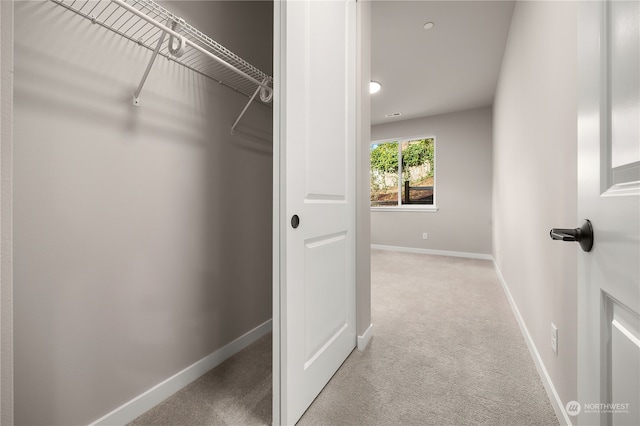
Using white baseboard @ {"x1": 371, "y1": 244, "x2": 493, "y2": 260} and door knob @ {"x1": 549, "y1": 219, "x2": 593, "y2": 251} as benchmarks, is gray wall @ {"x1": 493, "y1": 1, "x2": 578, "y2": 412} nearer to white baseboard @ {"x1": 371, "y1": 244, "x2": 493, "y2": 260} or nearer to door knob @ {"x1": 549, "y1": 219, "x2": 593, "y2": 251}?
door knob @ {"x1": 549, "y1": 219, "x2": 593, "y2": 251}

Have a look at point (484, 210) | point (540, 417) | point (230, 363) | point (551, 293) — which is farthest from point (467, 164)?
point (230, 363)

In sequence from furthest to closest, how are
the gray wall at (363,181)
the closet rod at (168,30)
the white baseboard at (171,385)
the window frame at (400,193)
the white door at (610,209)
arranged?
the window frame at (400,193)
the gray wall at (363,181)
the white baseboard at (171,385)
the closet rod at (168,30)
the white door at (610,209)

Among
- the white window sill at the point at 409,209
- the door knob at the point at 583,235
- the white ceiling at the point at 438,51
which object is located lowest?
the door knob at the point at 583,235

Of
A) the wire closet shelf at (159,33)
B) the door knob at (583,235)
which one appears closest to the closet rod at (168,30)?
the wire closet shelf at (159,33)

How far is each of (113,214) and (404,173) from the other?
5.36m

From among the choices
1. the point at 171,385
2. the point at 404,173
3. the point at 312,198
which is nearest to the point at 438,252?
the point at 404,173

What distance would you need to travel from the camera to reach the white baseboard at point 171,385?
115 cm

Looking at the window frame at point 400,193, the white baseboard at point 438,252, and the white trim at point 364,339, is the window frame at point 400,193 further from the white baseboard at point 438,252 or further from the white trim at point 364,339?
the white trim at point 364,339

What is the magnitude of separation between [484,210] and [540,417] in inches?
170

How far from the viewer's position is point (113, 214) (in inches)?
45.1

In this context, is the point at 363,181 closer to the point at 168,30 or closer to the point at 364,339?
the point at 364,339

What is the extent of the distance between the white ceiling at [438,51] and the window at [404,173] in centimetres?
103

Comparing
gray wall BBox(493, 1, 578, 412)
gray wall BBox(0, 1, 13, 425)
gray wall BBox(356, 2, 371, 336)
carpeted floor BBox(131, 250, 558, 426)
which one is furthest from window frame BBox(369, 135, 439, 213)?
gray wall BBox(0, 1, 13, 425)

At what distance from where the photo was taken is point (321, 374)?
4.43 feet
